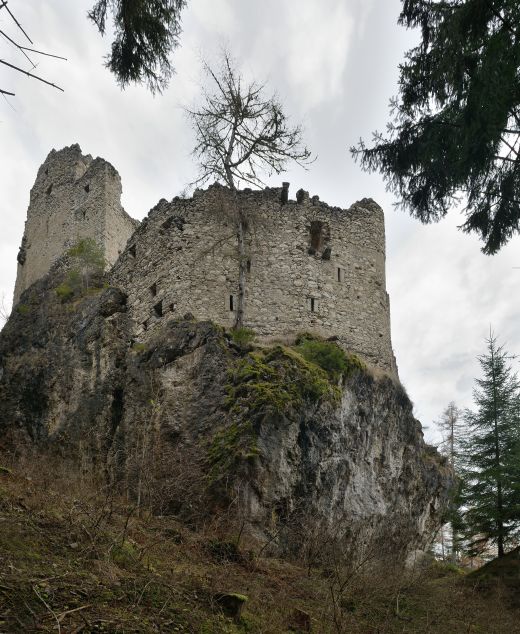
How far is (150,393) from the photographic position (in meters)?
16.5

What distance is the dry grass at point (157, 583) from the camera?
24.4 feet

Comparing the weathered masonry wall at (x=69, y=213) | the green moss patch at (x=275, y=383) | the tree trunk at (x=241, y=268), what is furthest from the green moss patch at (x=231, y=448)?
the weathered masonry wall at (x=69, y=213)

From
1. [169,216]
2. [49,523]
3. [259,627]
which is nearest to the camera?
[259,627]

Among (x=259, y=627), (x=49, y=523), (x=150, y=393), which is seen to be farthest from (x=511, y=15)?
(x=150, y=393)

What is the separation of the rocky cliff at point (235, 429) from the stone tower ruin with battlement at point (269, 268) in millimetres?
786

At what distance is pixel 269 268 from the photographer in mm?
18828

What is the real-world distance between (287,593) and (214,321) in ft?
27.1

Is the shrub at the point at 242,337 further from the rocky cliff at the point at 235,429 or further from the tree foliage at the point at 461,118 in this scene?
the tree foliage at the point at 461,118

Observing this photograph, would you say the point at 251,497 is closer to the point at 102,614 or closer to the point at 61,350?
the point at 102,614


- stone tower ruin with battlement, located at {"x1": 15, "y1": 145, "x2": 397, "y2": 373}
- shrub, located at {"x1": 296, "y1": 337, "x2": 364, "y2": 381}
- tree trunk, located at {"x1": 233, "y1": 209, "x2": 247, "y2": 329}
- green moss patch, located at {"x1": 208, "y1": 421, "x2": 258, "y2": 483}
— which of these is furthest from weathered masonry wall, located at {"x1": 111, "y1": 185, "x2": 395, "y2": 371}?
green moss patch, located at {"x1": 208, "y1": 421, "x2": 258, "y2": 483}

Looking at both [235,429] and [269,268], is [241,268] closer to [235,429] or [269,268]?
[269,268]

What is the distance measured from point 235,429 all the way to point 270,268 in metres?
5.81

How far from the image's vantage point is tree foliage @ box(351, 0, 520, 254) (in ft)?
30.9

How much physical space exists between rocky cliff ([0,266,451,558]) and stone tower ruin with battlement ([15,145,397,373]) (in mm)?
786
